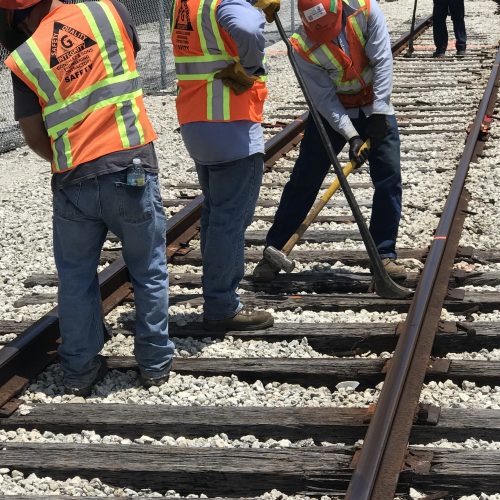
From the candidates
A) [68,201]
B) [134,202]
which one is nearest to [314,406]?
[134,202]

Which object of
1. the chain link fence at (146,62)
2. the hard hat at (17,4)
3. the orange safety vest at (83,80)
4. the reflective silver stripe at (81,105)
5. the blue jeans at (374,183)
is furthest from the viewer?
the chain link fence at (146,62)

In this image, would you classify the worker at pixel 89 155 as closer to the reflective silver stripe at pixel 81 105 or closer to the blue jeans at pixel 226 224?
the reflective silver stripe at pixel 81 105

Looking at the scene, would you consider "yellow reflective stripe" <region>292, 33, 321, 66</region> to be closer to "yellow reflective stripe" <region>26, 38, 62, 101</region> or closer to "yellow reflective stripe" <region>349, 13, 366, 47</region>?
"yellow reflective stripe" <region>349, 13, 366, 47</region>

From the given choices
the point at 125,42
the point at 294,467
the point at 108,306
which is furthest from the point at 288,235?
the point at 294,467

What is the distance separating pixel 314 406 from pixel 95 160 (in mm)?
1371

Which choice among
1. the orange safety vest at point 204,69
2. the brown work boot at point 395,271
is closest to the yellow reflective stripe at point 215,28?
the orange safety vest at point 204,69

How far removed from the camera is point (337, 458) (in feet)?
12.9

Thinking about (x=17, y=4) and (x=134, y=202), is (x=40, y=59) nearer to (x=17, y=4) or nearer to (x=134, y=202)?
(x=17, y=4)

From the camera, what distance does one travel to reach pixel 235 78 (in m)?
4.98

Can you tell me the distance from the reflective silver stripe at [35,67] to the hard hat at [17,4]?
0.49 ft

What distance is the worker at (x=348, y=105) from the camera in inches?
219

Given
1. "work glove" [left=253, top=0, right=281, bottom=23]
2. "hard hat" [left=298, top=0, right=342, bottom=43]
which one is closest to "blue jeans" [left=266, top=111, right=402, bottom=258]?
"hard hat" [left=298, top=0, right=342, bottom=43]

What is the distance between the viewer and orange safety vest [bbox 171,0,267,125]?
192 inches

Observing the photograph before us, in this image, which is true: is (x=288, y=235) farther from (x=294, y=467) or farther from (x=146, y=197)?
(x=294, y=467)
